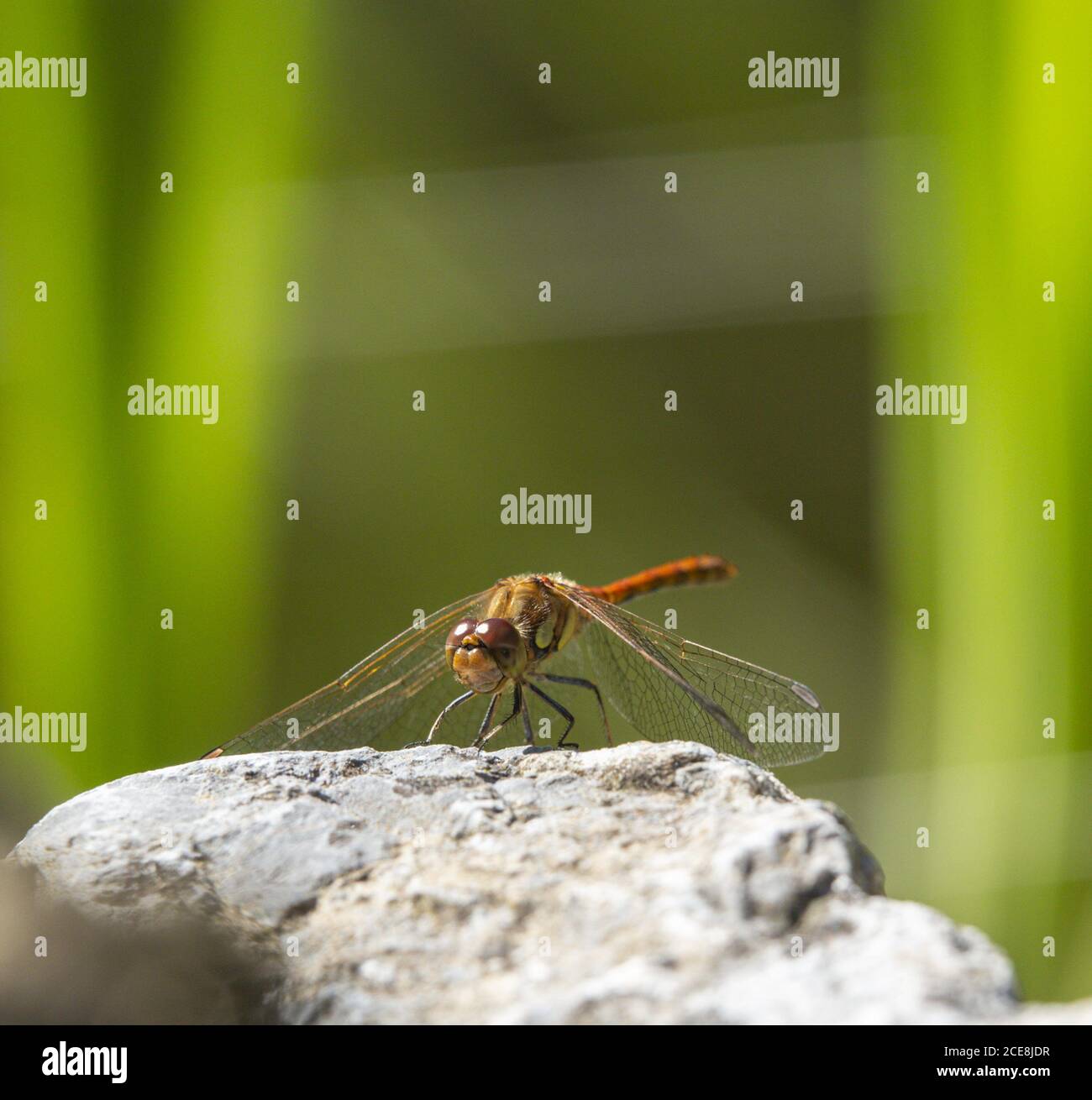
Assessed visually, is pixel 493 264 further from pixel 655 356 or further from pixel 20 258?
pixel 20 258

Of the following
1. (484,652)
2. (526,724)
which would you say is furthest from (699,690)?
(484,652)

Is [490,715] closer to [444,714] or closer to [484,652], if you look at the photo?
[444,714]

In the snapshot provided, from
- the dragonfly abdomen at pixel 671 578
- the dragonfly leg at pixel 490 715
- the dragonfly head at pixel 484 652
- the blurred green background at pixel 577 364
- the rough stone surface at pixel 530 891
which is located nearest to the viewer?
the rough stone surface at pixel 530 891

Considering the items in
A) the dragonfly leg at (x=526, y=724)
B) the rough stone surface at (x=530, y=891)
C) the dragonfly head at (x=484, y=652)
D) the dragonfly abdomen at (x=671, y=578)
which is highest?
the dragonfly abdomen at (x=671, y=578)

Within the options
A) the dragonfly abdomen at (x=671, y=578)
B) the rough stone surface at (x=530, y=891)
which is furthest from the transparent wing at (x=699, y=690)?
the rough stone surface at (x=530, y=891)

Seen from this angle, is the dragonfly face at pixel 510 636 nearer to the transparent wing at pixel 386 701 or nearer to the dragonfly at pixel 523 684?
the dragonfly at pixel 523 684

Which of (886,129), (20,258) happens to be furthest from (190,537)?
(886,129)
